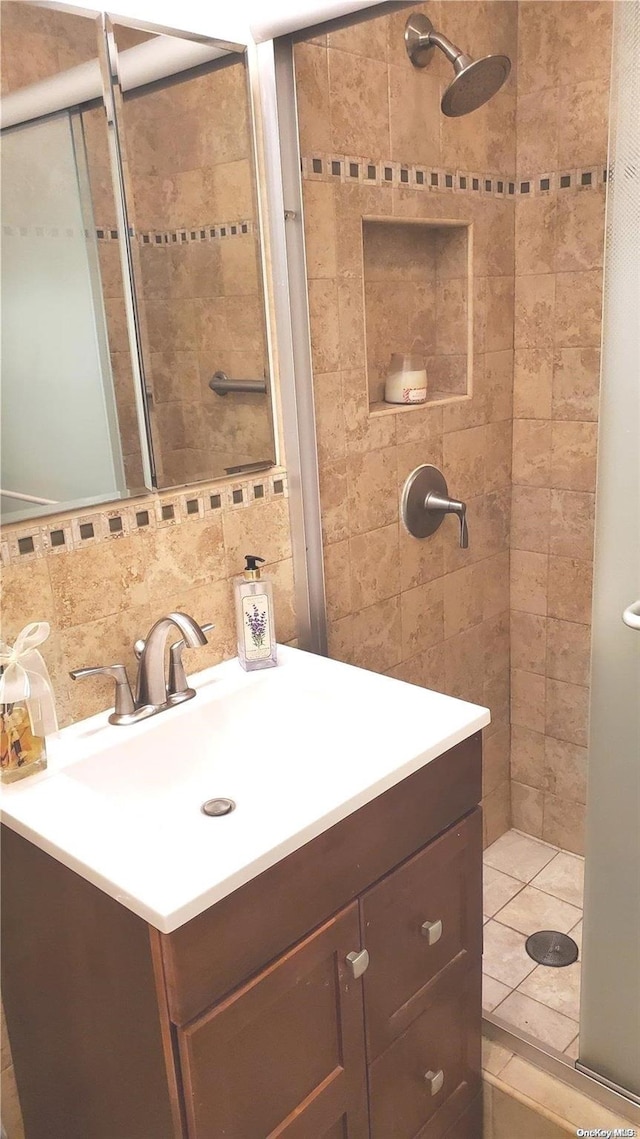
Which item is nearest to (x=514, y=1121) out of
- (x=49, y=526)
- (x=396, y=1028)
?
(x=396, y=1028)

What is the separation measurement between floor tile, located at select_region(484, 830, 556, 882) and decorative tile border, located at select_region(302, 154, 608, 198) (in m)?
1.69

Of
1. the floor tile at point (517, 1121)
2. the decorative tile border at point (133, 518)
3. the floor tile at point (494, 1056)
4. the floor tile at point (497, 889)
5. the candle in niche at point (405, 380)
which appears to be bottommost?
the floor tile at point (497, 889)

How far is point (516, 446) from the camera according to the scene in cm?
225

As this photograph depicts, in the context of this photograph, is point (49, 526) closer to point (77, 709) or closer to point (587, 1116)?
point (77, 709)

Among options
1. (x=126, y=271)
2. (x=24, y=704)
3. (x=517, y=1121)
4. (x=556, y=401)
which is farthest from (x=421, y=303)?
(x=517, y=1121)

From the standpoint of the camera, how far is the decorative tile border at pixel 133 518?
1233 millimetres

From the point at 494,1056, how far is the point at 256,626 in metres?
0.88

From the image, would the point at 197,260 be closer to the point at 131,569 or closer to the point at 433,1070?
the point at 131,569

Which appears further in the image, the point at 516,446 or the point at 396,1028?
the point at 516,446

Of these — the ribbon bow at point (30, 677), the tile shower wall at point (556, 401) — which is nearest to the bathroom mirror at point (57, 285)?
the ribbon bow at point (30, 677)

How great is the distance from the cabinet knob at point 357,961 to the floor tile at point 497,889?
40.7 inches

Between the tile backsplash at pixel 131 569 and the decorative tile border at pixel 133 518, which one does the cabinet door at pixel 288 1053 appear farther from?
the decorative tile border at pixel 133 518

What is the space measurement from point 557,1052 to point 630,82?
1540 millimetres

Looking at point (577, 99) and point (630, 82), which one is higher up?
point (577, 99)
